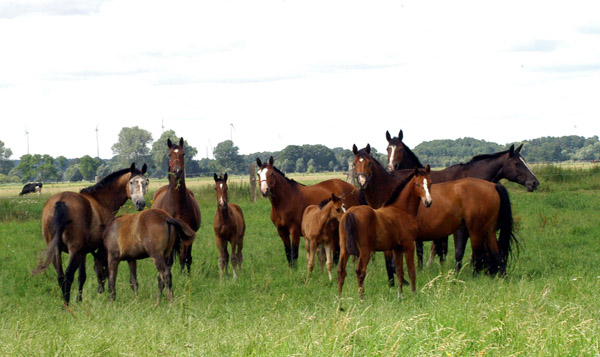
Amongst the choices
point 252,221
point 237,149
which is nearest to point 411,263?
point 252,221

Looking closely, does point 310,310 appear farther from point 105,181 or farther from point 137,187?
point 105,181

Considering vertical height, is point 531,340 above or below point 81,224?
below

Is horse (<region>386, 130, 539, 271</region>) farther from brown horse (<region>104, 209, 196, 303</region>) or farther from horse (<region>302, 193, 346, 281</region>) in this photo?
brown horse (<region>104, 209, 196, 303</region>)

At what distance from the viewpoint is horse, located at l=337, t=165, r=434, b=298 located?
767cm

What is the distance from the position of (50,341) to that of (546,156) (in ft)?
245

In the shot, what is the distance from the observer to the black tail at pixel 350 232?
7566 millimetres

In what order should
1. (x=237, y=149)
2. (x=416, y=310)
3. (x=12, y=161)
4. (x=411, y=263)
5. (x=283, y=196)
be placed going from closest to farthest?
(x=416, y=310) → (x=411, y=263) → (x=283, y=196) → (x=237, y=149) → (x=12, y=161)

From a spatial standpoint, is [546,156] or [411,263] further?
[546,156]

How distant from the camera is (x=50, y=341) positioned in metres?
5.31

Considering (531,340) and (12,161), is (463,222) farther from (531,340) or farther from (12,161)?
(12,161)

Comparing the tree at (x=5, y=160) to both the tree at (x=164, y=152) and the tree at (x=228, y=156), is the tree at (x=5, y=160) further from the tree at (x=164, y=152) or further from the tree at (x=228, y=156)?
the tree at (x=228, y=156)

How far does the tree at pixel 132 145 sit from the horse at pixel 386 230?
73095mm

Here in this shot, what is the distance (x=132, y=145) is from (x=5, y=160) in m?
36.2

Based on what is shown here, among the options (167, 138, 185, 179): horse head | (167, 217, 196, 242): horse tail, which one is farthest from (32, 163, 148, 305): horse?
(167, 138, 185, 179): horse head
